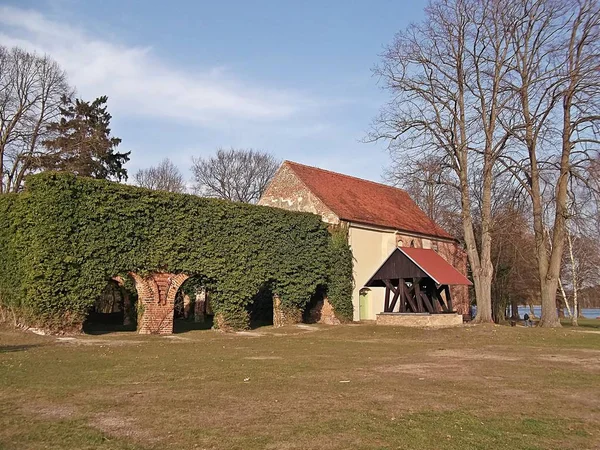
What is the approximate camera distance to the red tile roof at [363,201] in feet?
104

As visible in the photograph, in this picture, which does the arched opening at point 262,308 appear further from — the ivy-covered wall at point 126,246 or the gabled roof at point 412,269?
the gabled roof at point 412,269

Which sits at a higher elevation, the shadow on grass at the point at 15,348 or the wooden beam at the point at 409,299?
the wooden beam at the point at 409,299

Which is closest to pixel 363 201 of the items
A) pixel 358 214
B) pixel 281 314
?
pixel 358 214

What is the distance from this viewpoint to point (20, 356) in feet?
42.6

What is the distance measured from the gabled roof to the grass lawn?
381 inches

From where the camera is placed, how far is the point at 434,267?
2695 cm

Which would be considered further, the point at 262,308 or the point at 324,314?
the point at 262,308

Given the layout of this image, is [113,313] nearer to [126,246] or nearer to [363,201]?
[126,246]

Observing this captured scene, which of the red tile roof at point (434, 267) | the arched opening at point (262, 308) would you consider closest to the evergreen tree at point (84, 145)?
the arched opening at point (262, 308)

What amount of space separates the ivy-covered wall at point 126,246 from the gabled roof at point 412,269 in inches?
150

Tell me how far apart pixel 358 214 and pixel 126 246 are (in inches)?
603

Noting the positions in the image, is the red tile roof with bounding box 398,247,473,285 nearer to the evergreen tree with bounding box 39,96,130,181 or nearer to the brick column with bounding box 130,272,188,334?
the brick column with bounding box 130,272,188,334

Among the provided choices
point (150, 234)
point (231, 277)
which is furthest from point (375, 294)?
point (150, 234)

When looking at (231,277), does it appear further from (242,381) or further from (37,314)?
(242,381)
